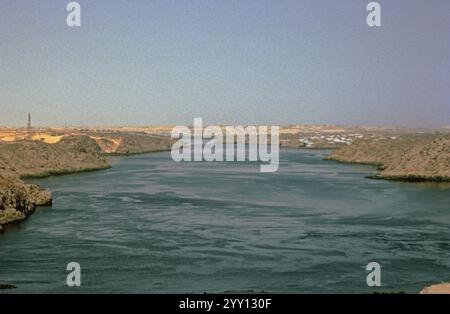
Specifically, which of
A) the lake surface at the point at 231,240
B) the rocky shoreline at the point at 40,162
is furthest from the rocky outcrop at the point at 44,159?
the lake surface at the point at 231,240

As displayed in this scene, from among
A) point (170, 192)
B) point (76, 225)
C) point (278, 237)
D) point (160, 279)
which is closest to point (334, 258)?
point (278, 237)

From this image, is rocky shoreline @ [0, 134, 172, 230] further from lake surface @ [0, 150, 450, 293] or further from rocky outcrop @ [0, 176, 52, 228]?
lake surface @ [0, 150, 450, 293]

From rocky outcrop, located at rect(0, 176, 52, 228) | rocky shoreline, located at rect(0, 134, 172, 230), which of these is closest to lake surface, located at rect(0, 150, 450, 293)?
rocky outcrop, located at rect(0, 176, 52, 228)

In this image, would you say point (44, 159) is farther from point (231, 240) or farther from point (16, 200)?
point (231, 240)

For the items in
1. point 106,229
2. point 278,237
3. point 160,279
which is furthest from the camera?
point 106,229

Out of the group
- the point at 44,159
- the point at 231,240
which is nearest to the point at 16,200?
the point at 231,240
